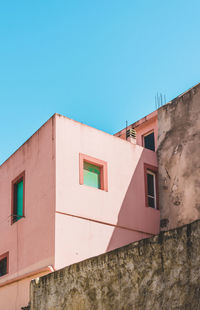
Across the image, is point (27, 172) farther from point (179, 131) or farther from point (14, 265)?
point (179, 131)

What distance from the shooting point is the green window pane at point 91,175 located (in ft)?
54.2

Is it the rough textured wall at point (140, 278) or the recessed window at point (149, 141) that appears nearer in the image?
the rough textured wall at point (140, 278)

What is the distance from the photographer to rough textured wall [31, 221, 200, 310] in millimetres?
7527

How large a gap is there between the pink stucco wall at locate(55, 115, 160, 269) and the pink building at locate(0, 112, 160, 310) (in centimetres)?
3

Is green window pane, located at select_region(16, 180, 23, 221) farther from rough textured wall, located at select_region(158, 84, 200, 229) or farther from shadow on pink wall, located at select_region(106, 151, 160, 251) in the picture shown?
rough textured wall, located at select_region(158, 84, 200, 229)

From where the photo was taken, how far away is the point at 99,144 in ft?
56.4

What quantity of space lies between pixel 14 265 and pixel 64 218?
9.03 feet

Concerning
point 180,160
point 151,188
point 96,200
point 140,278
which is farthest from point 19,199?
point 140,278

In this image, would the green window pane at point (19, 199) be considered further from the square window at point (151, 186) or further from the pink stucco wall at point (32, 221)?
the square window at point (151, 186)

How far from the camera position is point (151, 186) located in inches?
730

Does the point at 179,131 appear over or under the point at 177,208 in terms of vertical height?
over

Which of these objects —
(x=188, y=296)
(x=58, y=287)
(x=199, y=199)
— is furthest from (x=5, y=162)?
(x=188, y=296)

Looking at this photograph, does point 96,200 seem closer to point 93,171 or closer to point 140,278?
point 93,171

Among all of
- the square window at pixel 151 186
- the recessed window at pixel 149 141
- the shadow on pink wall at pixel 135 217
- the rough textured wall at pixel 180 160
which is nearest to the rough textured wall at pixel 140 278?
the shadow on pink wall at pixel 135 217
